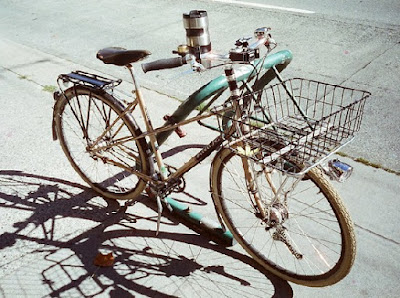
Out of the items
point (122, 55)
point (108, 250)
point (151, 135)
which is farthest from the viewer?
point (108, 250)

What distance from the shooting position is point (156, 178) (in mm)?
2920

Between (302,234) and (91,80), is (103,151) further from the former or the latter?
(302,234)

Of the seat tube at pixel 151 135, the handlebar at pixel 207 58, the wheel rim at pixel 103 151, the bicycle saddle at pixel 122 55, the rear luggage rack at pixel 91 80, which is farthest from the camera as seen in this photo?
the wheel rim at pixel 103 151

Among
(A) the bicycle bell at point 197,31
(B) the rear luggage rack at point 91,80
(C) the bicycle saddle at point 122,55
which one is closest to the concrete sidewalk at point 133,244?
(B) the rear luggage rack at point 91,80

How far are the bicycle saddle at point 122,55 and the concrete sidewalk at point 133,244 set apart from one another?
1216 millimetres

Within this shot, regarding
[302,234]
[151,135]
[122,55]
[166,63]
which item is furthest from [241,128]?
[302,234]

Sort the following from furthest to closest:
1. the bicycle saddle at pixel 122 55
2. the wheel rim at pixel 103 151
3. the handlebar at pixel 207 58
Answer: the wheel rim at pixel 103 151, the bicycle saddle at pixel 122 55, the handlebar at pixel 207 58

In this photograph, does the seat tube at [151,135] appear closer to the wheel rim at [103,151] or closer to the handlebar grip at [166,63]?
the wheel rim at [103,151]

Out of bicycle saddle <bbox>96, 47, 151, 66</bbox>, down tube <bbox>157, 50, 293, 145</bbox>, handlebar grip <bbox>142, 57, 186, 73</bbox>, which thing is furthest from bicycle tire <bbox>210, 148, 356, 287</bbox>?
bicycle saddle <bbox>96, 47, 151, 66</bbox>

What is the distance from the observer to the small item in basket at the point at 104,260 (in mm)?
2785

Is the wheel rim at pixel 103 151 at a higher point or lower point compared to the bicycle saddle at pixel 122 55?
lower

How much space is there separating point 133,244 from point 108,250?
178 mm

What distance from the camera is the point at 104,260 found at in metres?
2.79

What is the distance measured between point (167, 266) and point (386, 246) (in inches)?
58.1
